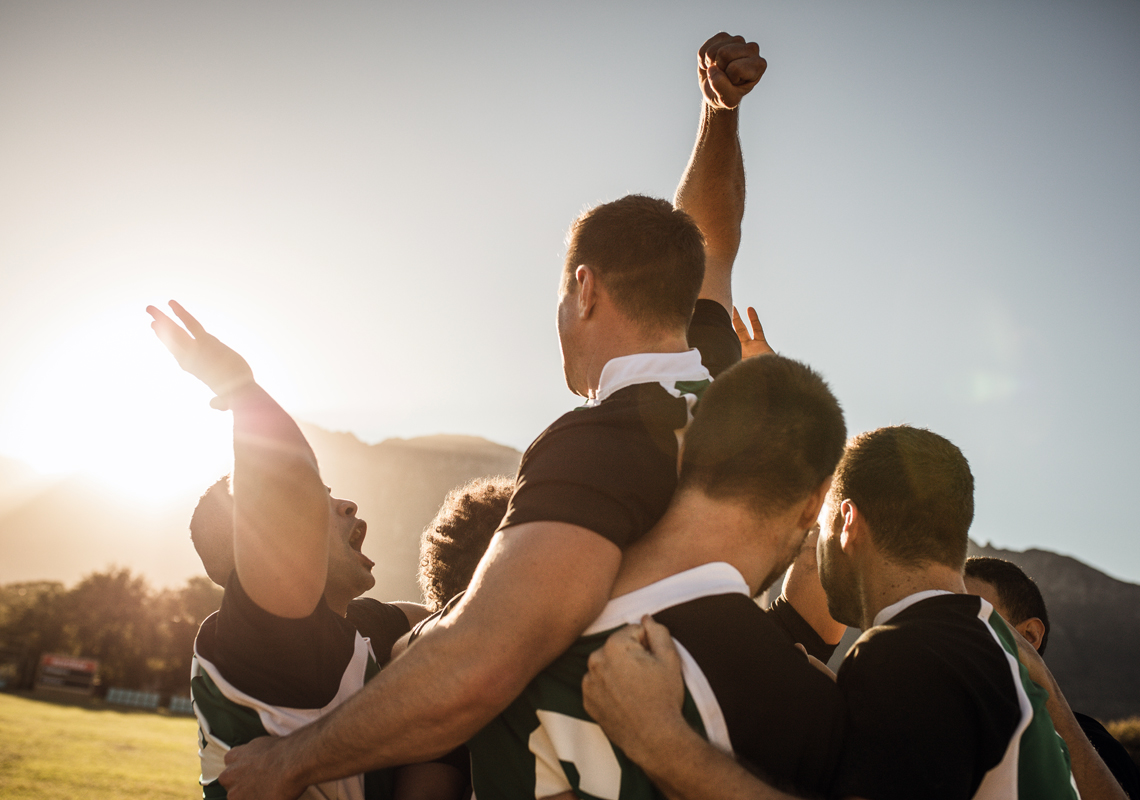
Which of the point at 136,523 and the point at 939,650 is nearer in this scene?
the point at 939,650

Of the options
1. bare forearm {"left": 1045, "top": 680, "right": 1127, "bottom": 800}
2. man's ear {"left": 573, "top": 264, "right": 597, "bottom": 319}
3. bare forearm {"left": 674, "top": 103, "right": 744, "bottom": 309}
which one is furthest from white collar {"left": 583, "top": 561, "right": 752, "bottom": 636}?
bare forearm {"left": 674, "top": 103, "right": 744, "bottom": 309}

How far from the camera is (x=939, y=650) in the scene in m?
2.10

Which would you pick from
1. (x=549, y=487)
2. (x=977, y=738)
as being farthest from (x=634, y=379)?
(x=977, y=738)

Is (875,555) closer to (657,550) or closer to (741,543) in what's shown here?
(741,543)

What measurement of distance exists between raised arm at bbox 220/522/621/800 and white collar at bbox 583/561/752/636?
0.08 metres

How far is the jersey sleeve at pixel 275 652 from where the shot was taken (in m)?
2.26

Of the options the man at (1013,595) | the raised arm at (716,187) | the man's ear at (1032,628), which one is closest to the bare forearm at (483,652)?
the raised arm at (716,187)

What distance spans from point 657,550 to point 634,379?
25.8 inches

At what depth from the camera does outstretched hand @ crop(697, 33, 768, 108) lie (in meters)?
3.38

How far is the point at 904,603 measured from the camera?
8.21 ft

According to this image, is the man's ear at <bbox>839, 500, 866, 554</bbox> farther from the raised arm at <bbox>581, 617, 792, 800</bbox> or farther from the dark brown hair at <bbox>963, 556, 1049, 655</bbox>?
the dark brown hair at <bbox>963, 556, 1049, 655</bbox>

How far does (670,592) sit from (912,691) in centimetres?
75

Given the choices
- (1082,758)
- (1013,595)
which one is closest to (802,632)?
(1082,758)

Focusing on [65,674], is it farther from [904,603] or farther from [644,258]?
[904,603]
